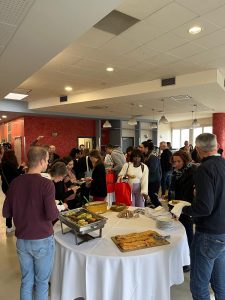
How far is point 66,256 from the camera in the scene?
1808mm

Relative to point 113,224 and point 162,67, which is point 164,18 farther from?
point 113,224

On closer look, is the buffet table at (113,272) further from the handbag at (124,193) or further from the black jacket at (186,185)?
the handbag at (124,193)

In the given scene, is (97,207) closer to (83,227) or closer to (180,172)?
(83,227)

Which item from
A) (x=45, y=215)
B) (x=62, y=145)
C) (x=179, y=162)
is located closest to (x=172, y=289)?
(x=179, y=162)

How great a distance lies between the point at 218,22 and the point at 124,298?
3.17 metres

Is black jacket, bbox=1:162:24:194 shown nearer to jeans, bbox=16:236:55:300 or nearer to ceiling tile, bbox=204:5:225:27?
jeans, bbox=16:236:55:300

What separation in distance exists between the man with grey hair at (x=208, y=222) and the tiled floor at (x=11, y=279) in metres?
0.70

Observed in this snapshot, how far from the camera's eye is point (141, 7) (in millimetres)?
2596

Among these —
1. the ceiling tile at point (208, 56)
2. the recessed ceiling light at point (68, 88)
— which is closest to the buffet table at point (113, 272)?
the ceiling tile at point (208, 56)

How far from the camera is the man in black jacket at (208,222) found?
64.6 inches

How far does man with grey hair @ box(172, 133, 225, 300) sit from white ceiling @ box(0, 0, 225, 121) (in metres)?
1.61

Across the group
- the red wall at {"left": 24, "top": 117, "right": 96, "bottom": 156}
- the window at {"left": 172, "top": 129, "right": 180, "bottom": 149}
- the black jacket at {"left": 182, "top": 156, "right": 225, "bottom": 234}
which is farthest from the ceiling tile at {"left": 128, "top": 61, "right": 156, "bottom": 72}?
the window at {"left": 172, "top": 129, "right": 180, "bottom": 149}

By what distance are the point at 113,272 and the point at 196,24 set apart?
2.99 metres

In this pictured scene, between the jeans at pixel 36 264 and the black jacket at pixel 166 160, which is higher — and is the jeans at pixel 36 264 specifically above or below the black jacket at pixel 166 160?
below
